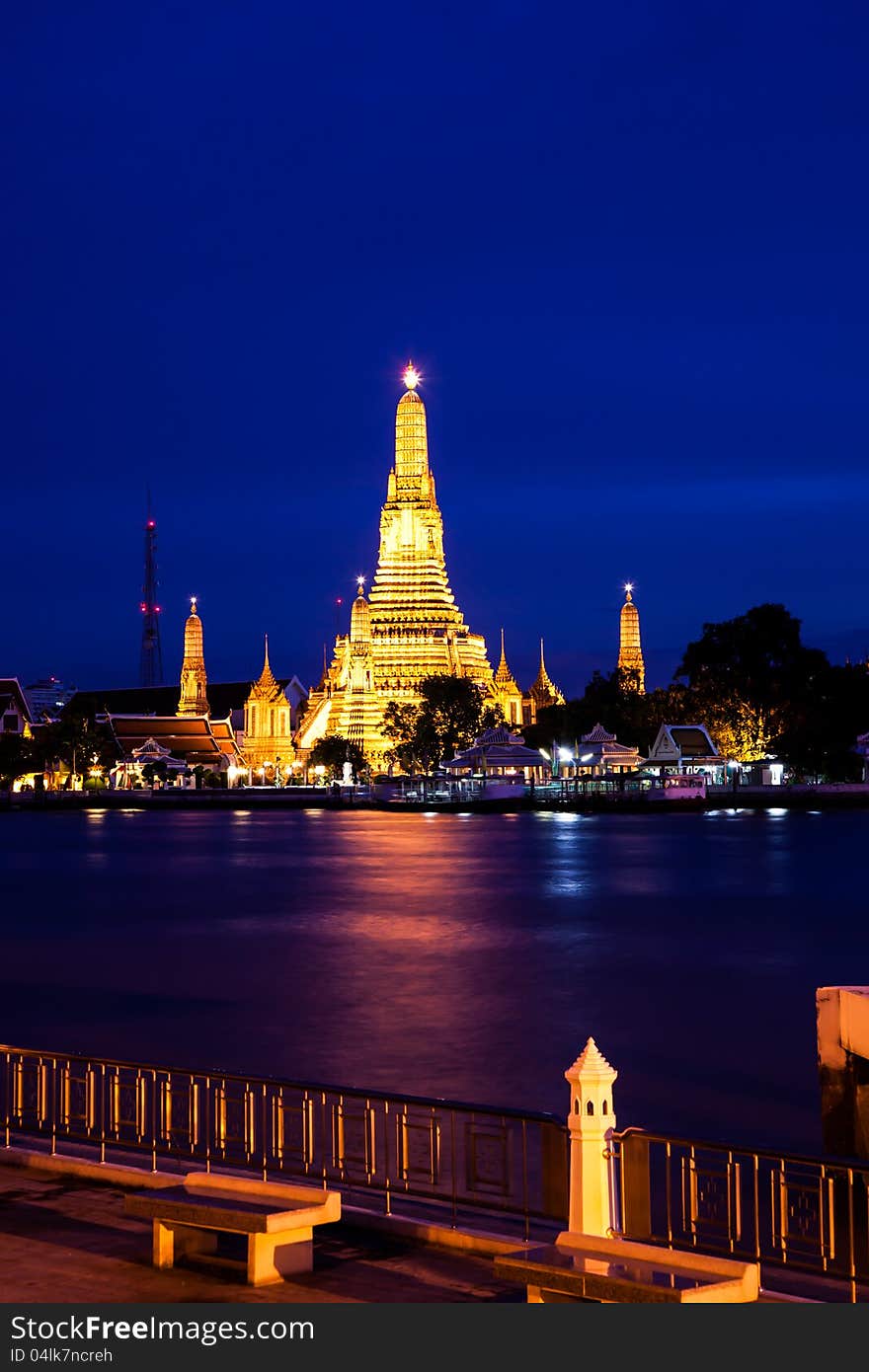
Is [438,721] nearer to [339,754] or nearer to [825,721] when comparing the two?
[339,754]

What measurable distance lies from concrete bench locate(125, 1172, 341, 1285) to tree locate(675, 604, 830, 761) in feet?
366

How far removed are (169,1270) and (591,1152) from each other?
2605 millimetres

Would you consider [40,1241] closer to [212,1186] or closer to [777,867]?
[212,1186]

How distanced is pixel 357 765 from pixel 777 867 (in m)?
85.6

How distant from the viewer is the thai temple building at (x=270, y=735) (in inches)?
7072

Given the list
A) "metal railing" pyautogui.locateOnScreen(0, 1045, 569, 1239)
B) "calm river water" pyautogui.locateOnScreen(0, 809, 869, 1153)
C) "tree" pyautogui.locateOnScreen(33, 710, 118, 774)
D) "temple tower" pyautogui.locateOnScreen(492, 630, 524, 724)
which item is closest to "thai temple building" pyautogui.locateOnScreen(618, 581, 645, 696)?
"temple tower" pyautogui.locateOnScreen(492, 630, 524, 724)

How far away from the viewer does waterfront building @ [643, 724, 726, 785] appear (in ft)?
404

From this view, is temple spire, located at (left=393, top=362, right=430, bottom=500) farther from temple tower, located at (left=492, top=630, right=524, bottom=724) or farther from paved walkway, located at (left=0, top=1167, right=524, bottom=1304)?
paved walkway, located at (left=0, top=1167, right=524, bottom=1304)

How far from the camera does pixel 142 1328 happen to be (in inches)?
373

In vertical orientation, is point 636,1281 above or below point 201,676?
below

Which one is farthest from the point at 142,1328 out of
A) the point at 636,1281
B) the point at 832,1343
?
the point at 832,1343

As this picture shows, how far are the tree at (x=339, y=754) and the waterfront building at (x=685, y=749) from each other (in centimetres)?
3078

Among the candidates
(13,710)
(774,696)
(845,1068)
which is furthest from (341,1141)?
(13,710)

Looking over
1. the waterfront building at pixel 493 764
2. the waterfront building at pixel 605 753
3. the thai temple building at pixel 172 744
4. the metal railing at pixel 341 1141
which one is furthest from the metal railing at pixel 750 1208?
the thai temple building at pixel 172 744
